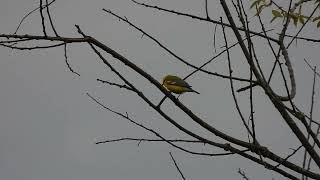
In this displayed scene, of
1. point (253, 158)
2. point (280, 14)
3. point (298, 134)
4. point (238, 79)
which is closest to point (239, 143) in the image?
point (253, 158)

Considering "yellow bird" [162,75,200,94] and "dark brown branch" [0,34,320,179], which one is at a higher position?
"yellow bird" [162,75,200,94]

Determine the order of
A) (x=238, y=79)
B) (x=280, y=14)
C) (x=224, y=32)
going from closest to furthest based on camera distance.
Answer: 1. (x=224, y=32)
2. (x=238, y=79)
3. (x=280, y=14)

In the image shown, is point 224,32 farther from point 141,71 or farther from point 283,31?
point 141,71

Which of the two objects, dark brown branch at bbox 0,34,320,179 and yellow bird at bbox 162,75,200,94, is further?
yellow bird at bbox 162,75,200,94

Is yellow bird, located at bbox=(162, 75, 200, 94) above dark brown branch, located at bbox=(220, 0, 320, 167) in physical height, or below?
above

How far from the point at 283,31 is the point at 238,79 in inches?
16.6

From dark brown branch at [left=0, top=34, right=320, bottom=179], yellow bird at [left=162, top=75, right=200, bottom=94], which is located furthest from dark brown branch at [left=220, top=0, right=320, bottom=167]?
yellow bird at [left=162, top=75, right=200, bottom=94]

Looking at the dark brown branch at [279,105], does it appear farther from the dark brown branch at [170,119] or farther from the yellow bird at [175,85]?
the yellow bird at [175,85]

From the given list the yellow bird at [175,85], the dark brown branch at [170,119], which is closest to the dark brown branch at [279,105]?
the dark brown branch at [170,119]

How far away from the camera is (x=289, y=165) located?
→ 3.04m

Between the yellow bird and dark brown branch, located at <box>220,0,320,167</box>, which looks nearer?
dark brown branch, located at <box>220,0,320,167</box>

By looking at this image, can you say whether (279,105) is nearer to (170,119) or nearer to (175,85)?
(170,119)

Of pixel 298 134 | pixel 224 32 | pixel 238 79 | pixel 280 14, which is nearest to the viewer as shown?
pixel 298 134

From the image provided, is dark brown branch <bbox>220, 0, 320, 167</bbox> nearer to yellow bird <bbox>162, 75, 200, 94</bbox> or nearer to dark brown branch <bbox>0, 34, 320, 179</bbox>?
dark brown branch <bbox>0, 34, 320, 179</bbox>
